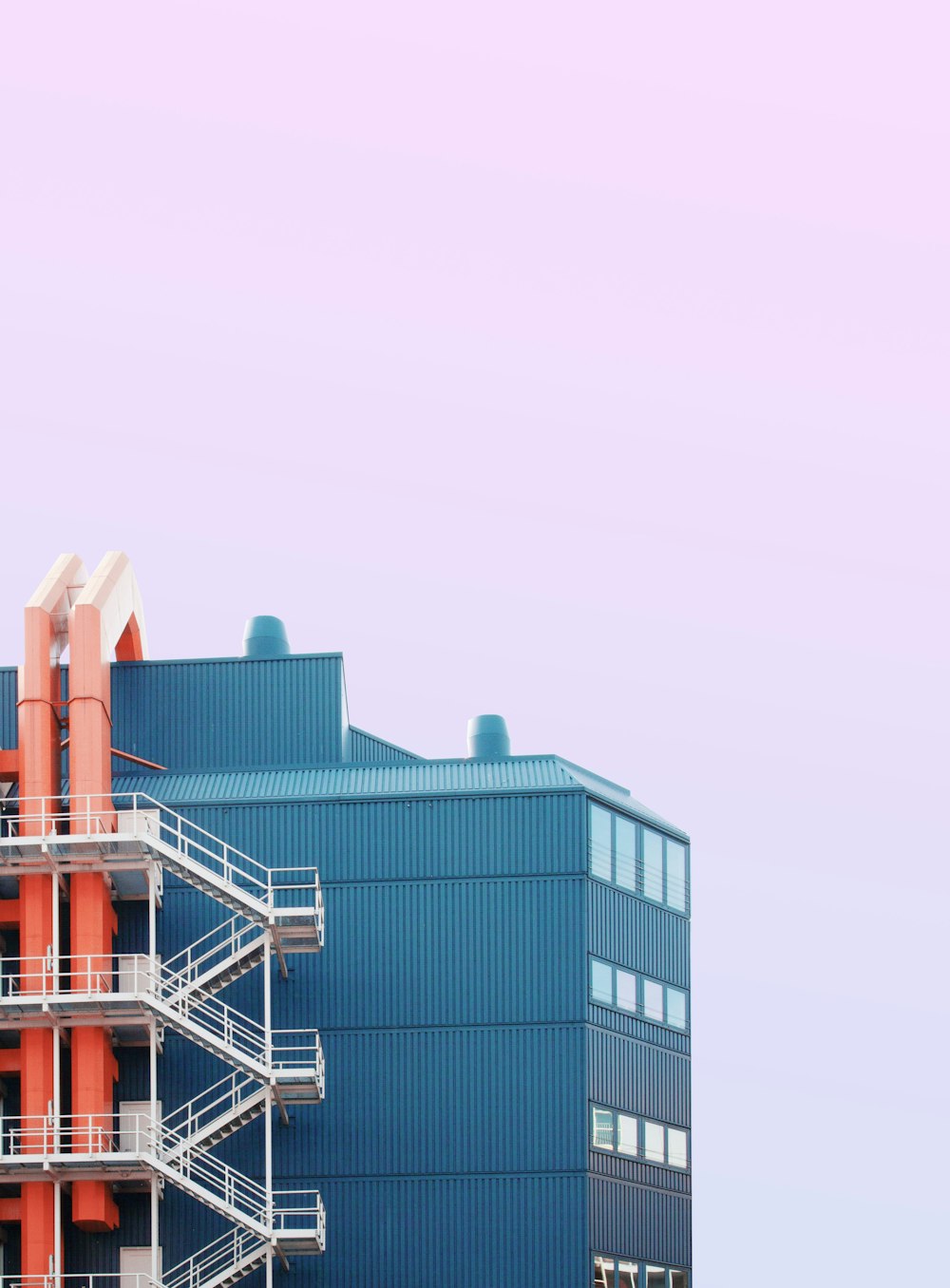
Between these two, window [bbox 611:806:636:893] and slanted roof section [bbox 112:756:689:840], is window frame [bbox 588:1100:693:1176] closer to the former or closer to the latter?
window [bbox 611:806:636:893]

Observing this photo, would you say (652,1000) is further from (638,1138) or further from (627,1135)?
(627,1135)

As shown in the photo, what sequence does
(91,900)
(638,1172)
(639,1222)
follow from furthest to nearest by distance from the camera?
1. (638,1172)
2. (639,1222)
3. (91,900)

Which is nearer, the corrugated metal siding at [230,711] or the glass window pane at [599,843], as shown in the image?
the glass window pane at [599,843]

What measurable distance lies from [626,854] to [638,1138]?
955cm

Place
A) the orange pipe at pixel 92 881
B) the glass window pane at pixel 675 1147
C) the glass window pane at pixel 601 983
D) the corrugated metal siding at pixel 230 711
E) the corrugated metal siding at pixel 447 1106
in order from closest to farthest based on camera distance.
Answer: the orange pipe at pixel 92 881, the corrugated metal siding at pixel 447 1106, the glass window pane at pixel 601 983, the glass window pane at pixel 675 1147, the corrugated metal siding at pixel 230 711

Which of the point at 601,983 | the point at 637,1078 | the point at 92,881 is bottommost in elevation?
the point at 637,1078

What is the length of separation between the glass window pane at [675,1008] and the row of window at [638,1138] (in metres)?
3.64

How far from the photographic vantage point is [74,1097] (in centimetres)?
6519

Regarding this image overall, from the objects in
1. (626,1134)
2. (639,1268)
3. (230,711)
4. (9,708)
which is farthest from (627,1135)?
(9,708)

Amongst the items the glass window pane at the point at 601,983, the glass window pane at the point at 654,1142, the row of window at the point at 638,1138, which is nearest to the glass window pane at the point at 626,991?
the glass window pane at the point at 601,983

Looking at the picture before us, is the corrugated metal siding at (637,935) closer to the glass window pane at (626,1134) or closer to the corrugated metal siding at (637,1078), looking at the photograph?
the corrugated metal siding at (637,1078)

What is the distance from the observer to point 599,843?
70812 mm

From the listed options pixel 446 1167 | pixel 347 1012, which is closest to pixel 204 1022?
pixel 347 1012

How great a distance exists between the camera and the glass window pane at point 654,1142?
70.6 m
